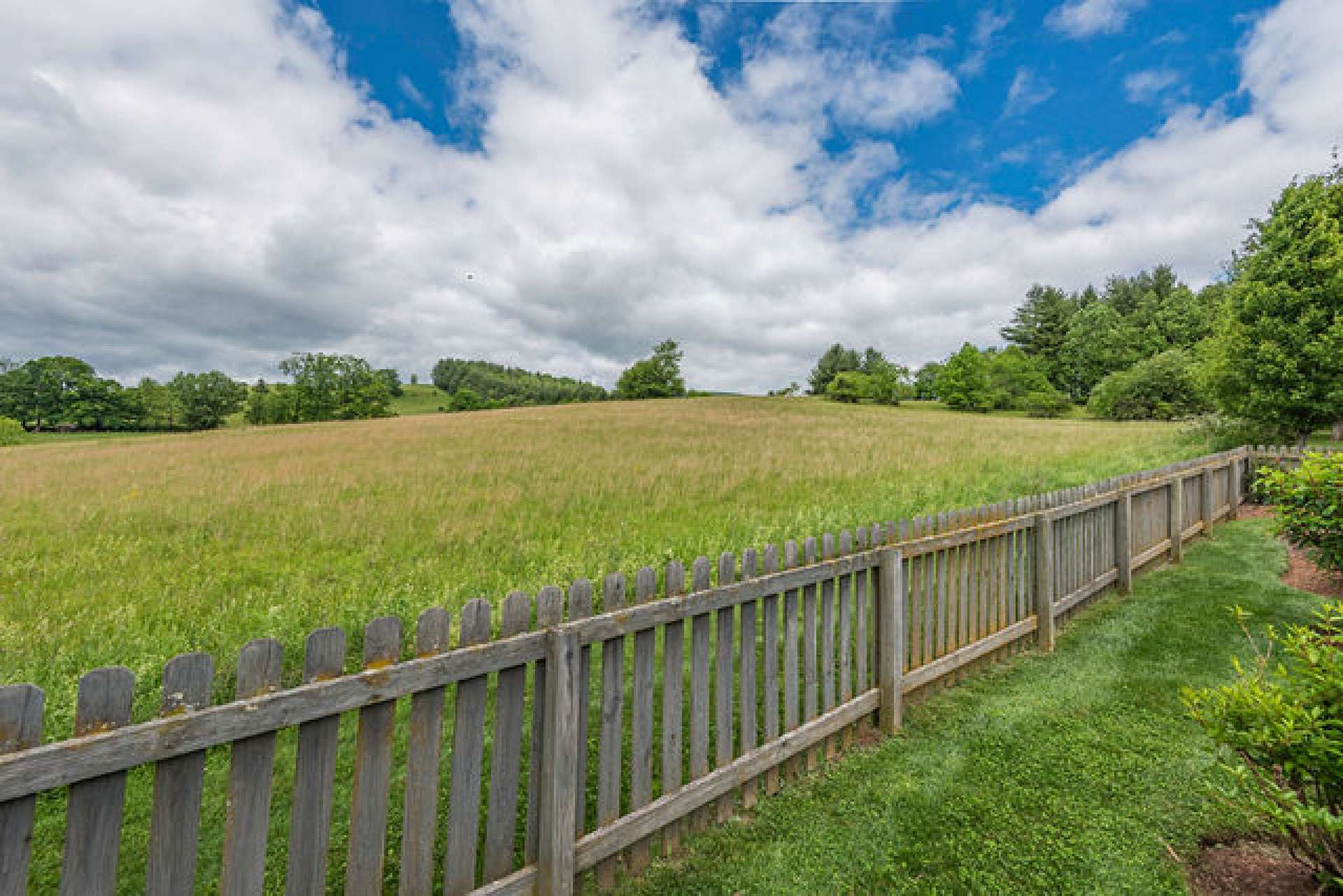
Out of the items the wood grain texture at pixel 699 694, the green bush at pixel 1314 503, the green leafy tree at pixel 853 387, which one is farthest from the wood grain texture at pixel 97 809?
the green leafy tree at pixel 853 387

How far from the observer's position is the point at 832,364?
101 m

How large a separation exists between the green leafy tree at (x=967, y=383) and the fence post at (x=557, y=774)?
69.4 metres

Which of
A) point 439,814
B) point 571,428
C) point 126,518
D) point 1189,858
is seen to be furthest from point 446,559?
point 571,428

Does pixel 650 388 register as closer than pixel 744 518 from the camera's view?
No

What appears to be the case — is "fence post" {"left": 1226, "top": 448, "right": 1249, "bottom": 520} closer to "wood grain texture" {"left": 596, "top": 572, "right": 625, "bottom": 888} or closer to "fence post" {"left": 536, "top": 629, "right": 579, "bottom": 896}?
"wood grain texture" {"left": 596, "top": 572, "right": 625, "bottom": 888}

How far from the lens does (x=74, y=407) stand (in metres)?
62.1

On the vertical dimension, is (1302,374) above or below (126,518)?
above

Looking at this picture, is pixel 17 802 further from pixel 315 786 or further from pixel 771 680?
pixel 771 680

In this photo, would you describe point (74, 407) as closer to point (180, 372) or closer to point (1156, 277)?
point (180, 372)

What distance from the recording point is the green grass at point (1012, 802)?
8.02 feet

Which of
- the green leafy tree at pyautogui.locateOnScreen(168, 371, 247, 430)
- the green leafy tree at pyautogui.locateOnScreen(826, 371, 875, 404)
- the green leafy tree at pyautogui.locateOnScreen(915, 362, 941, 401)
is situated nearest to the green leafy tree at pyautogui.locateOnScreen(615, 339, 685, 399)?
the green leafy tree at pyautogui.locateOnScreen(826, 371, 875, 404)

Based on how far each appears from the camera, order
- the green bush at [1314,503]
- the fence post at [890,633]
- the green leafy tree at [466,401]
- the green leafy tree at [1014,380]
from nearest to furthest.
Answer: the fence post at [890,633]
the green bush at [1314,503]
the green leafy tree at [1014,380]
the green leafy tree at [466,401]

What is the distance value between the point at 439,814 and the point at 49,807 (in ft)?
6.62

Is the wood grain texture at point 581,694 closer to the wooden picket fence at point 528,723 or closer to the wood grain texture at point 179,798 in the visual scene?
the wooden picket fence at point 528,723
